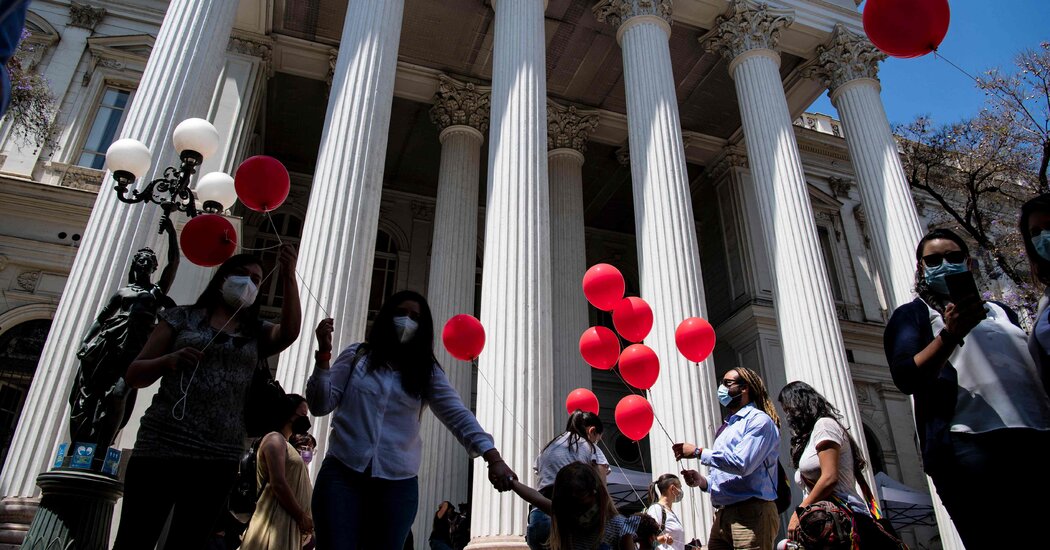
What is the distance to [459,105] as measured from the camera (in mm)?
15141

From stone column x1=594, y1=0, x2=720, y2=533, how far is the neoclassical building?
0.14 ft

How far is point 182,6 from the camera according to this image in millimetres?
9117

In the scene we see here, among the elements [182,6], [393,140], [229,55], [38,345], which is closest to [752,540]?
[182,6]

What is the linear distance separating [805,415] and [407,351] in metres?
2.24

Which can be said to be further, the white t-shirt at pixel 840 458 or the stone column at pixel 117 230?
the stone column at pixel 117 230

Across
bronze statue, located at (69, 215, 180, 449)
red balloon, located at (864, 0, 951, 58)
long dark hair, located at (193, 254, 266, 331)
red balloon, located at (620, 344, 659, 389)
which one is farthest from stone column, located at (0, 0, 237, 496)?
red balloon, located at (864, 0, 951, 58)

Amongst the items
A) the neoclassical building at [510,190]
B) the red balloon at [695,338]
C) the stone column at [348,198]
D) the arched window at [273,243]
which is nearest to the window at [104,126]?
the neoclassical building at [510,190]

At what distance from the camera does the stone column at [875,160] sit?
11500mm

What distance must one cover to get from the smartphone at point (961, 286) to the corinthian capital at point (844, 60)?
1347 centimetres

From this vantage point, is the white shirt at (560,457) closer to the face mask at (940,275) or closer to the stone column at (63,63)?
the face mask at (940,275)

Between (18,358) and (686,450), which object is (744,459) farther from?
(18,358)

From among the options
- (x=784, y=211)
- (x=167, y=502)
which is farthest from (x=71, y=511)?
(x=784, y=211)

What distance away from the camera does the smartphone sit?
6.59 ft

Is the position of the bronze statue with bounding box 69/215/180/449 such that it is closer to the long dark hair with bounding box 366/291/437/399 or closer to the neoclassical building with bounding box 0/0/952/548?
the long dark hair with bounding box 366/291/437/399
